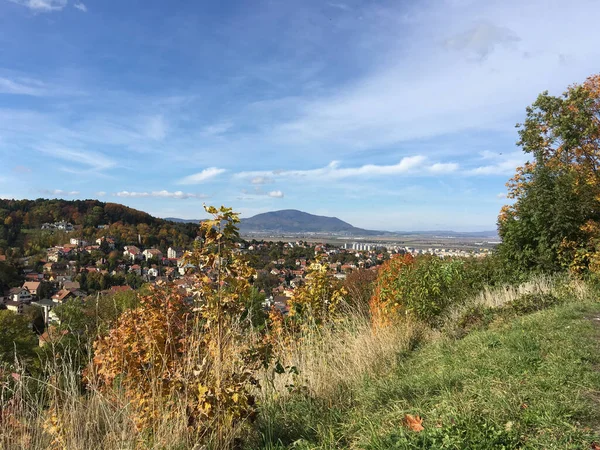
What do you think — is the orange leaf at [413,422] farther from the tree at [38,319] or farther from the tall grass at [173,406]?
the tree at [38,319]

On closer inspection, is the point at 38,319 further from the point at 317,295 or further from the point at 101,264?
the point at 101,264

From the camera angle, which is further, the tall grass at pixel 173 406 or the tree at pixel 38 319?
the tree at pixel 38 319

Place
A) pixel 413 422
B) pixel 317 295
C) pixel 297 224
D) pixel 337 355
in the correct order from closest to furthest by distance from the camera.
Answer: pixel 413 422 < pixel 337 355 < pixel 317 295 < pixel 297 224

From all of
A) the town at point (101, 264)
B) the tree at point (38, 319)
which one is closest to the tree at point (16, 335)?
the tree at point (38, 319)

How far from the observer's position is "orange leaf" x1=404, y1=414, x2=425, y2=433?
242 cm

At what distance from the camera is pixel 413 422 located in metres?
2.51

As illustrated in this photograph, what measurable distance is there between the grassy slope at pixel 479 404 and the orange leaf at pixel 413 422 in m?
0.05

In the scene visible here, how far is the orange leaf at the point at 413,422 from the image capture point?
2.42 metres

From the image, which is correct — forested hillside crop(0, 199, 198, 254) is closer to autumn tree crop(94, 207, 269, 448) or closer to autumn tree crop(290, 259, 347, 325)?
autumn tree crop(290, 259, 347, 325)

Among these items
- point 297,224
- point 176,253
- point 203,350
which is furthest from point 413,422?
point 297,224

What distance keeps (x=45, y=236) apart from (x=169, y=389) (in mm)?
55764

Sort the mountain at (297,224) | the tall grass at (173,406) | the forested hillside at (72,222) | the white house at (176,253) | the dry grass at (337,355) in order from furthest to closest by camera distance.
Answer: the mountain at (297,224)
the forested hillside at (72,222)
the dry grass at (337,355)
the white house at (176,253)
the tall grass at (173,406)

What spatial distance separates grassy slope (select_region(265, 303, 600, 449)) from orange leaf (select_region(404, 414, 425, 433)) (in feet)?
0.18

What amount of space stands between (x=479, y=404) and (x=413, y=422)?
487mm
